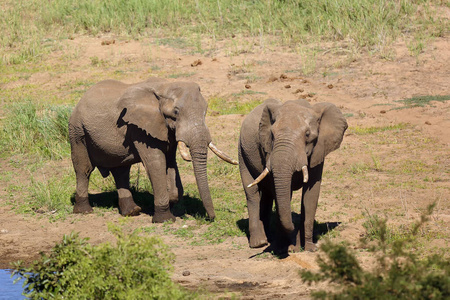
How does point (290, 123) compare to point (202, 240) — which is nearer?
point (290, 123)

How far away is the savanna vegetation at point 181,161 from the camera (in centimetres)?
611

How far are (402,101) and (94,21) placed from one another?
378 inches

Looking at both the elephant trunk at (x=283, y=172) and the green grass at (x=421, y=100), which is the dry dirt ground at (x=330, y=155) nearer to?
the green grass at (x=421, y=100)

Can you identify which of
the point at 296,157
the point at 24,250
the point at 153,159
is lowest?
the point at 24,250

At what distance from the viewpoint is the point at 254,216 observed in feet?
28.1

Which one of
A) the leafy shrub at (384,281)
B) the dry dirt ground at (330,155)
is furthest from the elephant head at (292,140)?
the leafy shrub at (384,281)

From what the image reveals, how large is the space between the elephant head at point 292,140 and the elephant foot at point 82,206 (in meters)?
3.47

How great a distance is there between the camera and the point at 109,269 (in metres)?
6.24

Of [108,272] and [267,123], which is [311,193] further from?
[108,272]

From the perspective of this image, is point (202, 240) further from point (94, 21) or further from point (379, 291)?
point (94, 21)

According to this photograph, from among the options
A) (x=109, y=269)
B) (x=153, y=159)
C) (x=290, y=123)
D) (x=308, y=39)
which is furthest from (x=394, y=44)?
(x=109, y=269)

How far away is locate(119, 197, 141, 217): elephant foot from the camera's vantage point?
33.5 feet

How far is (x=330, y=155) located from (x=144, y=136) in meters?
4.01

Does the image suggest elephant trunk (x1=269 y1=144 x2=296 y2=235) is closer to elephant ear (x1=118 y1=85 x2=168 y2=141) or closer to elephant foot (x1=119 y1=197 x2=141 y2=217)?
elephant ear (x1=118 y1=85 x2=168 y2=141)
